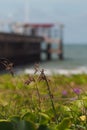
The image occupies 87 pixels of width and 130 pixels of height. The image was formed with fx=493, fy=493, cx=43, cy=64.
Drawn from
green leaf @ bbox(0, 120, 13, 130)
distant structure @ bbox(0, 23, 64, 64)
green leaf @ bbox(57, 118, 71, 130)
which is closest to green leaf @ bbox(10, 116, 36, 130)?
green leaf @ bbox(0, 120, 13, 130)

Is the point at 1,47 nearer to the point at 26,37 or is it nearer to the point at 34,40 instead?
the point at 26,37

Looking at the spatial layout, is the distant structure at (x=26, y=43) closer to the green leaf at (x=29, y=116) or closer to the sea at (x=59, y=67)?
the sea at (x=59, y=67)

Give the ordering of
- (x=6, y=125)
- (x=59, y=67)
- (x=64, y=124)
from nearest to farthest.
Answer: (x=6, y=125), (x=64, y=124), (x=59, y=67)

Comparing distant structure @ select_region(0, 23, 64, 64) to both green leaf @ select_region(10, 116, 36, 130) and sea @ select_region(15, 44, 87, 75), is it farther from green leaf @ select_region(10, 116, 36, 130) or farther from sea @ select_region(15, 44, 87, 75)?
green leaf @ select_region(10, 116, 36, 130)

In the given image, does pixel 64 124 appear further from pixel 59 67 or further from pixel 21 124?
pixel 59 67

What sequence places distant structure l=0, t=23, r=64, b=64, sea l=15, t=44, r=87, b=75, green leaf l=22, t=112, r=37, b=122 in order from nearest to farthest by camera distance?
1. green leaf l=22, t=112, r=37, b=122
2. sea l=15, t=44, r=87, b=75
3. distant structure l=0, t=23, r=64, b=64

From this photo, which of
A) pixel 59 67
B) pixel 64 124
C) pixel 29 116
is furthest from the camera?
pixel 59 67

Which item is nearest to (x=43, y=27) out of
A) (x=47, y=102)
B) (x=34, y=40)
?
(x=34, y=40)

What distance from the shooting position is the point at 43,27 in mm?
51156

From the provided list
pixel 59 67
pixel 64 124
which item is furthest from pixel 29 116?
pixel 59 67

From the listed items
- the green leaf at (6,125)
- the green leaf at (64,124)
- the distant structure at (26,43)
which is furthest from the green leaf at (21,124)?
the distant structure at (26,43)

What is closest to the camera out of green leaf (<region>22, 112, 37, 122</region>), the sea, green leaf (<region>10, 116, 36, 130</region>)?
green leaf (<region>10, 116, 36, 130</region>)

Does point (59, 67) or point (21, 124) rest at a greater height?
point (21, 124)

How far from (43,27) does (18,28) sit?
2.60 metres
